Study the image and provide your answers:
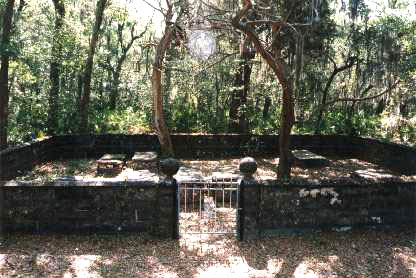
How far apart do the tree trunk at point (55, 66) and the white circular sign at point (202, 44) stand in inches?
213

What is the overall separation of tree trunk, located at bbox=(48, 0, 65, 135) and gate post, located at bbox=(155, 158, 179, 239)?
10489 millimetres

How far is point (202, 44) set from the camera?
56.0 feet

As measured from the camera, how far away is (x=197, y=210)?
928cm

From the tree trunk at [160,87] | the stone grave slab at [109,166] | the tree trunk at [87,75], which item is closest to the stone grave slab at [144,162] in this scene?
the tree trunk at [160,87]

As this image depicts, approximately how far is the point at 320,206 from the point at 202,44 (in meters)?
11.1

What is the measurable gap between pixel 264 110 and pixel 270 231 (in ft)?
50.1

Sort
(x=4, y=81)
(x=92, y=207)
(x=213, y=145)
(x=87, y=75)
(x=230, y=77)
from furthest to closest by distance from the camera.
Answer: (x=230, y=77)
(x=87, y=75)
(x=213, y=145)
(x=4, y=81)
(x=92, y=207)

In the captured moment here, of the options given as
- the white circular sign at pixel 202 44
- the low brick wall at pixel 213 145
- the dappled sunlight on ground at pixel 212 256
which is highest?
the white circular sign at pixel 202 44

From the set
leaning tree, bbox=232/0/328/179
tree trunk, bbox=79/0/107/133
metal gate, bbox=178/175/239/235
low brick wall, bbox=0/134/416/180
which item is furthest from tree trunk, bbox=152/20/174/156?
tree trunk, bbox=79/0/107/133

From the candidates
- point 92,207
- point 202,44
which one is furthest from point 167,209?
point 202,44

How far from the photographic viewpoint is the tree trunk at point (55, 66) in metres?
16.6

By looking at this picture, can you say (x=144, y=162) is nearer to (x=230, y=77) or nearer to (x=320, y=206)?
(x=320, y=206)

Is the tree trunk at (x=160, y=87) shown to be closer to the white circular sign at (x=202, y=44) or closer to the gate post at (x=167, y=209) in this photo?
the white circular sign at (x=202, y=44)

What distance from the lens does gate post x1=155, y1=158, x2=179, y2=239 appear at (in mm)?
7254
